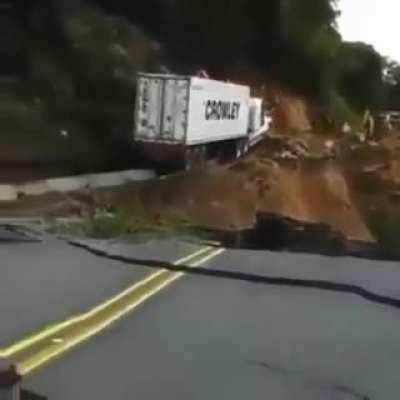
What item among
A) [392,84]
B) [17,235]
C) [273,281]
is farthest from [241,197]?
[392,84]

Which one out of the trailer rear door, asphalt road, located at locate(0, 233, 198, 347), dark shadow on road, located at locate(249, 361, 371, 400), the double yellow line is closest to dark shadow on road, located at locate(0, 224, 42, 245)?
asphalt road, located at locate(0, 233, 198, 347)

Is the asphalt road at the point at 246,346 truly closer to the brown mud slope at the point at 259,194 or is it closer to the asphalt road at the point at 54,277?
the asphalt road at the point at 54,277

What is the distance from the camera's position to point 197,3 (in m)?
11.3

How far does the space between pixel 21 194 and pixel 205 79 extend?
15.0 feet

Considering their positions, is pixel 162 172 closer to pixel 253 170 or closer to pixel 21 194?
pixel 253 170

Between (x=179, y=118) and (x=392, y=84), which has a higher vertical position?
(x=392, y=84)

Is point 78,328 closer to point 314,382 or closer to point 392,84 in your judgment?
point 314,382

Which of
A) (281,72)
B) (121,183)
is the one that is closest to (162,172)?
(121,183)

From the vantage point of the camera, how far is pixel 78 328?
1.50 metres

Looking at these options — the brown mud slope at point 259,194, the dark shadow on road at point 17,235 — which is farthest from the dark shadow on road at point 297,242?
the brown mud slope at point 259,194

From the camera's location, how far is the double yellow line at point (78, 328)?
134 cm

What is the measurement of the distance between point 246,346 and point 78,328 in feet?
0.83

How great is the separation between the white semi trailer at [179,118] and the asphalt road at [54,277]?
22.0 feet

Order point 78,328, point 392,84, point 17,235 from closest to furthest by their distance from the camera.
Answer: point 78,328 → point 17,235 → point 392,84
